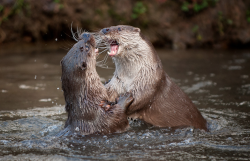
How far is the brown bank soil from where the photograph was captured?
8.31m

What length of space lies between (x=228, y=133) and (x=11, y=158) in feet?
6.26

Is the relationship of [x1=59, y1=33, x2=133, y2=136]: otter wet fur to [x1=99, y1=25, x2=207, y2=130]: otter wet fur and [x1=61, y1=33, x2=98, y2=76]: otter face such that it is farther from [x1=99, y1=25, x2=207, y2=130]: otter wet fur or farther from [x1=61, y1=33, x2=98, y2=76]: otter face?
[x1=99, y1=25, x2=207, y2=130]: otter wet fur

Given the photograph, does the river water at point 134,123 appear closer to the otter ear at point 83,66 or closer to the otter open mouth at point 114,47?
the otter ear at point 83,66

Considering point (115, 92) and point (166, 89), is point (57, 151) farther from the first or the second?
point (166, 89)

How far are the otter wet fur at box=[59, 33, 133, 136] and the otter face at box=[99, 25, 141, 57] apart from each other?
29 cm

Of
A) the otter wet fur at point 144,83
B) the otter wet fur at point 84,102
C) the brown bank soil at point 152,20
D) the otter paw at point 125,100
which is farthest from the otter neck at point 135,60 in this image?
the brown bank soil at point 152,20

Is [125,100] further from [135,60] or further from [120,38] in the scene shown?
[120,38]

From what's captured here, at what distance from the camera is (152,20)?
28.9 feet

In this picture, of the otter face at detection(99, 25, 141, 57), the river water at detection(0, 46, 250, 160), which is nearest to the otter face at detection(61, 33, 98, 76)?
the otter face at detection(99, 25, 141, 57)

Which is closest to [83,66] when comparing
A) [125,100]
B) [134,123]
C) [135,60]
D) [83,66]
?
[83,66]

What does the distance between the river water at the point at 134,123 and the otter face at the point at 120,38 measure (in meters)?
0.75

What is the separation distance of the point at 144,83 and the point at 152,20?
5.85 meters

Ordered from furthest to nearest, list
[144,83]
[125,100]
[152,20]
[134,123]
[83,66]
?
1. [152,20]
2. [134,123]
3. [144,83]
4. [125,100]
5. [83,66]

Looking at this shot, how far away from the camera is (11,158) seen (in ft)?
8.36
